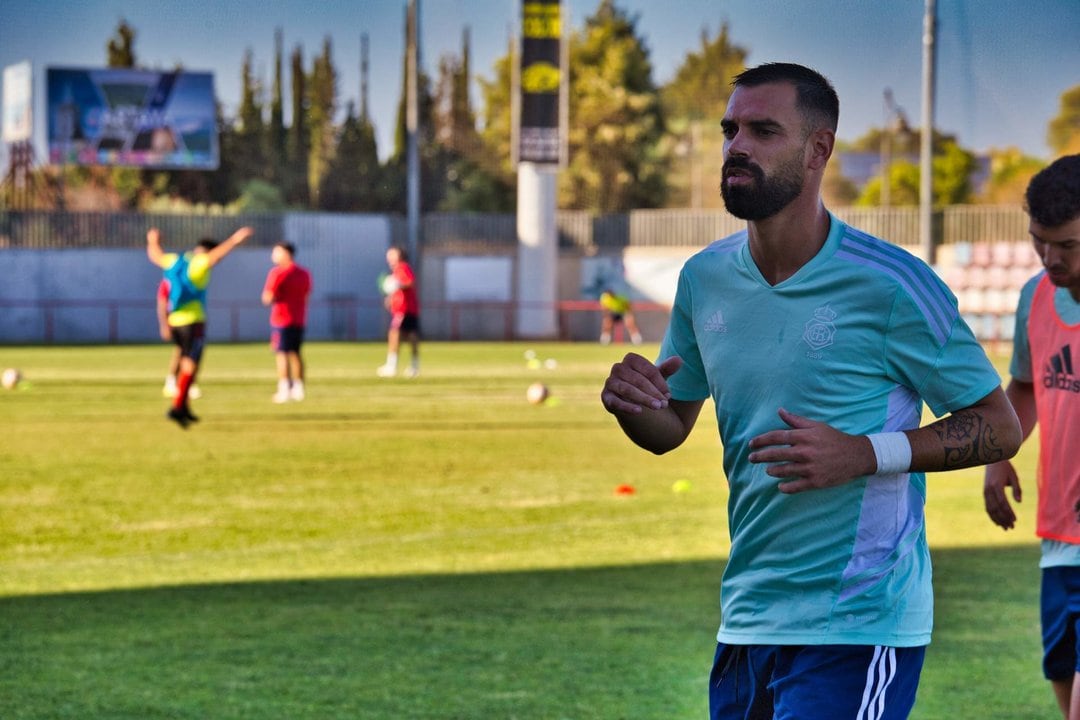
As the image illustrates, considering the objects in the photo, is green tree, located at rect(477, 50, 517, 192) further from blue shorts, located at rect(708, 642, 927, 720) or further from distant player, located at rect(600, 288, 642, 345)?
blue shorts, located at rect(708, 642, 927, 720)

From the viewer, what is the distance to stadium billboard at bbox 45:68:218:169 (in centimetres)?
6056

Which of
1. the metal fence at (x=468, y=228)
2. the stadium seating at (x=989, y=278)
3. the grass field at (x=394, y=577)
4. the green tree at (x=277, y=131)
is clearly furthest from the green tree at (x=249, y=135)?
the grass field at (x=394, y=577)

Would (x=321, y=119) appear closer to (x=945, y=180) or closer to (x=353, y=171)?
(x=353, y=171)

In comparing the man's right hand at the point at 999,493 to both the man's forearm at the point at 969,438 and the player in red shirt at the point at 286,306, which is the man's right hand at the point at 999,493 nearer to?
the man's forearm at the point at 969,438

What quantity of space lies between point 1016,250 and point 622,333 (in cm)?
1152

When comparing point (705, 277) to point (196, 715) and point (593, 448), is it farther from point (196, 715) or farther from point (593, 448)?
point (593, 448)

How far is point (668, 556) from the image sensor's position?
10.5m

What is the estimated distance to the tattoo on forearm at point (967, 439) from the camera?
153 inches

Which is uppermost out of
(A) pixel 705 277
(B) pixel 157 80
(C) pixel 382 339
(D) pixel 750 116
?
(B) pixel 157 80

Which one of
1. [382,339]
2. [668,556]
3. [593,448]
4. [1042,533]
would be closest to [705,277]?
[1042,533]

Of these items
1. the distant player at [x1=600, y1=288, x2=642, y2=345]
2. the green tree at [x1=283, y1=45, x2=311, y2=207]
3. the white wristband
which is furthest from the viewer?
the green tree at [x1=283, y1=45, x2=311, y2=207]

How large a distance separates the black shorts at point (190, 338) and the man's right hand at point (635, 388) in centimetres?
1586

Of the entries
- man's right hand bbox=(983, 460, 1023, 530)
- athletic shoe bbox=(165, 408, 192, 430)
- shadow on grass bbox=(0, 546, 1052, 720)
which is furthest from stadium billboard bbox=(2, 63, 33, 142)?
man's right hand bbox=(983, 460, 1023, 530)

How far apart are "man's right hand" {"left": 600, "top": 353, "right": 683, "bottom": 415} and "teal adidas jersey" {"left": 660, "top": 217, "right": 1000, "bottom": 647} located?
0.58 ft
